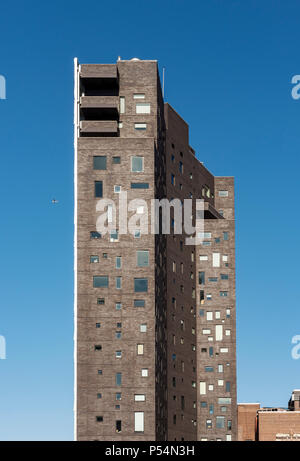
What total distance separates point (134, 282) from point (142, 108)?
21.7 meters

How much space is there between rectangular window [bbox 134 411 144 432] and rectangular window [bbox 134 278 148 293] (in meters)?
13.1

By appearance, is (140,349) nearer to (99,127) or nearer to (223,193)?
(99,127)

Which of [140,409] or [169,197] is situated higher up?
[169,197]

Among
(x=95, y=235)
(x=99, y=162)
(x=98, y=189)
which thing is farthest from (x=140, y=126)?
(x=95, y=235)

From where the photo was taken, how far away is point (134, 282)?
100438 millimetres

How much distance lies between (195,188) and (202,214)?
13.2 ft

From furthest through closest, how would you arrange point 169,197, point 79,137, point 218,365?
point 218,365 < point 169,197 < point 79,137

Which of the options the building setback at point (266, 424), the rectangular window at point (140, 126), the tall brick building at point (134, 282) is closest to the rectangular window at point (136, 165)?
the tall brick building at point (134, 282)

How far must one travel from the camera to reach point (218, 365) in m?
132

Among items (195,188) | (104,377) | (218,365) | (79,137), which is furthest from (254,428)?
(79,137)

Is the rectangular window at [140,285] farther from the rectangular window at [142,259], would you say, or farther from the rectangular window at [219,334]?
the rectangular window at [219,334]

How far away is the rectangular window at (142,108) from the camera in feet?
356

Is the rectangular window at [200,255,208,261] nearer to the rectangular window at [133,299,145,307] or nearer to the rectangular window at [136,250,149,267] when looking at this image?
the rectangular window at [136,250,149,267]

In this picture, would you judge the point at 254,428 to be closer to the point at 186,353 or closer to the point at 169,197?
the point at 186,353
